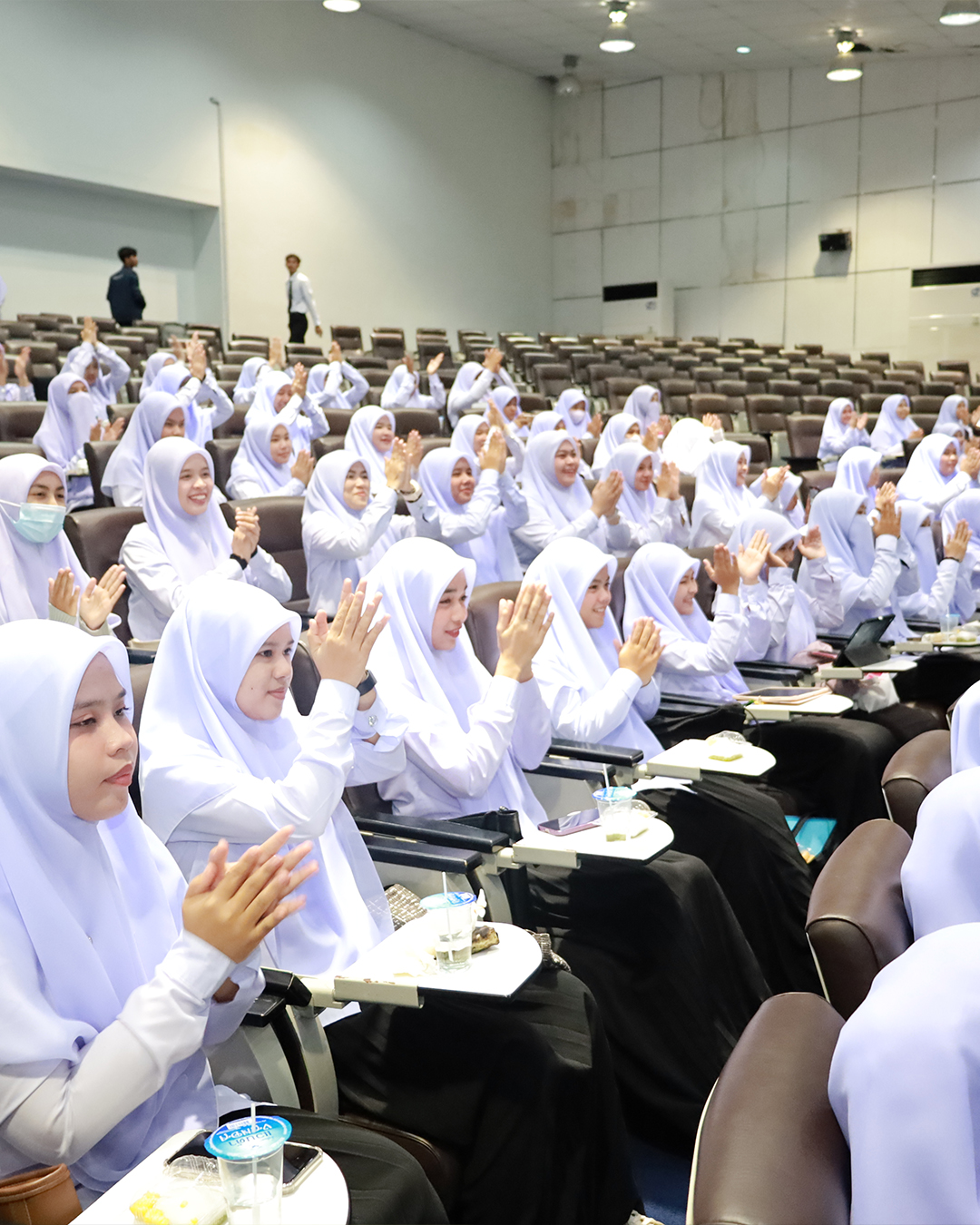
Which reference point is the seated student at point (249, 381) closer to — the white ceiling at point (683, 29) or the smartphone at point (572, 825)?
the smartphone at point (572, 825)

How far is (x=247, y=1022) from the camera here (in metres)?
1.53

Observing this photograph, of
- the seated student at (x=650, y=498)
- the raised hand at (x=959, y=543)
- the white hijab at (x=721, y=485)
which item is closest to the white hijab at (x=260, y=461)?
the seated student at (x=650, y=498)

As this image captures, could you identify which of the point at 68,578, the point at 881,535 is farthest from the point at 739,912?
the point at 881,535

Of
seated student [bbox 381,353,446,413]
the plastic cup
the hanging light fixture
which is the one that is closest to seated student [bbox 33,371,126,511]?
seated student [bbox 381,353,446,413]

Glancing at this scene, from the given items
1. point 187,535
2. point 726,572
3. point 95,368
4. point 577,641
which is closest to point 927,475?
point 726,572

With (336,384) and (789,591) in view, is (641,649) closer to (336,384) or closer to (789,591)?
(789,591)

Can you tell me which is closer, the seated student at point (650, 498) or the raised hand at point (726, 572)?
the raised hand at point (726, 572)

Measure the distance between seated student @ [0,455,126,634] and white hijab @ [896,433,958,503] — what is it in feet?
17.6

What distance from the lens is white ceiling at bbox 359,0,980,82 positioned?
1217 cm

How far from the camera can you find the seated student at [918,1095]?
795 millimetres

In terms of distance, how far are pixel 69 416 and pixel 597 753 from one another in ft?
16.4

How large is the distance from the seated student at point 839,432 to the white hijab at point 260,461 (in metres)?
4.84

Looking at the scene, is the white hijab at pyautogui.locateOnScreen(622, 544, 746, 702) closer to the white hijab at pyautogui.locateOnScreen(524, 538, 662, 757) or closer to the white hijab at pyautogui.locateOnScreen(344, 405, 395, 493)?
the white hijab at pyautogui.locateOnScreen(524, 538, 662, 757)

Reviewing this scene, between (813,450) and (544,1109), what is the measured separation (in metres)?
8.23
